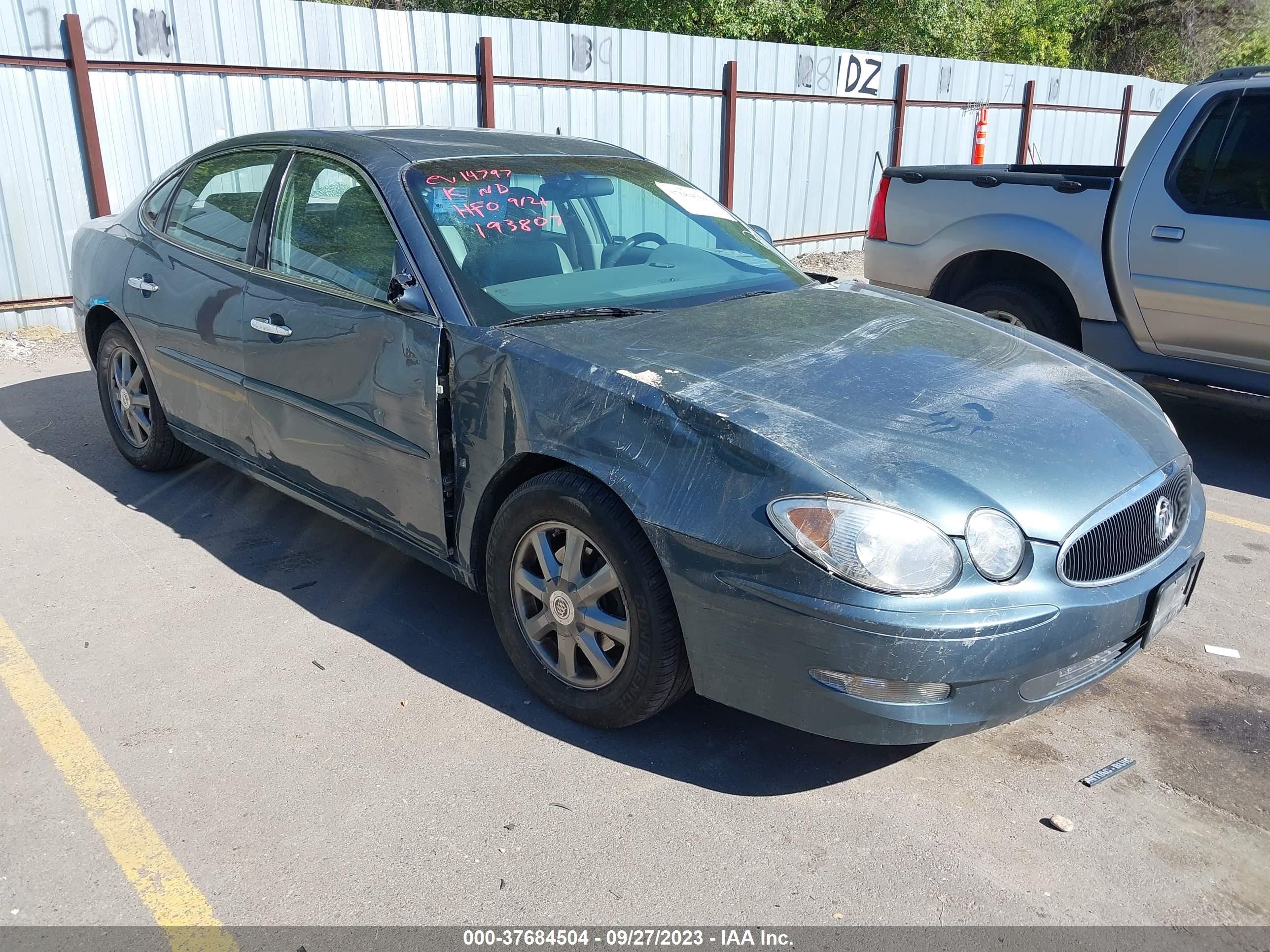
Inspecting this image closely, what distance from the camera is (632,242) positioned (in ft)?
13.5

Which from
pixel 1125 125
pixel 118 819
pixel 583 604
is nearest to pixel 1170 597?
pixel 583 604

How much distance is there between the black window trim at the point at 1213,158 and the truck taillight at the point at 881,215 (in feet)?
5.81

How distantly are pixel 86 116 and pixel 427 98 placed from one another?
3.00 metres

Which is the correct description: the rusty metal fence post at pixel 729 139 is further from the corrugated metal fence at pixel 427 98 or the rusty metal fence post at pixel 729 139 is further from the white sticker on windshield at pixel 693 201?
the white sticker on windshield at pixel 693 201

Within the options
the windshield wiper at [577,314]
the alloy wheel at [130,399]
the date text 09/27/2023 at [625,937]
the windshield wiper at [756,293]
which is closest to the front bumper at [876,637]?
the date text 09/27/2023 at [625,937]

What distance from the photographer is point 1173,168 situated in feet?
18.7

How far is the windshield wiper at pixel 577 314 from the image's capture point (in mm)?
3426

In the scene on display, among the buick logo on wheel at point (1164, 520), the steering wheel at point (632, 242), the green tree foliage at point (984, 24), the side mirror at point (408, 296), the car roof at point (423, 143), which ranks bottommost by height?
the buick logo on wheel at point (1164, 520)

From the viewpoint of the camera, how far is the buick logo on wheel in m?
3.06

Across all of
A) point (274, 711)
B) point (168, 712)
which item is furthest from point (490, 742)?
point (168, 712)

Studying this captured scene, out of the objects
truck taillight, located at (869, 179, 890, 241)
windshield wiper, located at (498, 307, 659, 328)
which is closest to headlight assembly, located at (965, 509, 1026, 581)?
windshield wiper, located at (498, 307, 659, 328)

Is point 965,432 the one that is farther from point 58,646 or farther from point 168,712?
point 58,646

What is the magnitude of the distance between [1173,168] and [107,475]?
587cm

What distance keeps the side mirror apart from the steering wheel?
2.51 feet
